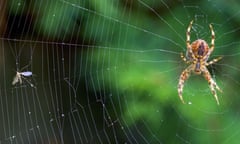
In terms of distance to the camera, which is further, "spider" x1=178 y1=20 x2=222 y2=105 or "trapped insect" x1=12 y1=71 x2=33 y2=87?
"trapped insect" x1=12 y1=71 x2=33 y2=87

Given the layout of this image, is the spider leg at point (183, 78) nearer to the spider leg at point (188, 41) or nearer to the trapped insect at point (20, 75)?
the spider leg at point (188, 41)

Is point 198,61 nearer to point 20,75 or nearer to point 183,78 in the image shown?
point 183,78

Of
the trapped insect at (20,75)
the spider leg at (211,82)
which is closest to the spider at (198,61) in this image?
the spider leg at (211,82)

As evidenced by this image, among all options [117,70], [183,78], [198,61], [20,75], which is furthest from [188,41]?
[20,75]

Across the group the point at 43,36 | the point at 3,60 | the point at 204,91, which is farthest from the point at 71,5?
the point at 204,91

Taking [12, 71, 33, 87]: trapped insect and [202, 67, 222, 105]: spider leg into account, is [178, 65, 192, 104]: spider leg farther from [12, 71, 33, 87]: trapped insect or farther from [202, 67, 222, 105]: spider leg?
[12, 71, 33, 87]: trapped insect

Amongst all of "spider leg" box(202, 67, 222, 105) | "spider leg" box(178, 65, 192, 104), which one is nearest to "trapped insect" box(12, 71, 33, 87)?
"spider leg" box(178, 65, 192, 104)
